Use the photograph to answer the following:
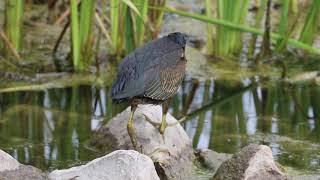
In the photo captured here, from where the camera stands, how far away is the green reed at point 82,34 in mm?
6602

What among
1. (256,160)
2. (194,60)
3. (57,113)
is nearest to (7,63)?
(57,113)

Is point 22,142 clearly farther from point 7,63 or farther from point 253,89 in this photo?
point 253,89

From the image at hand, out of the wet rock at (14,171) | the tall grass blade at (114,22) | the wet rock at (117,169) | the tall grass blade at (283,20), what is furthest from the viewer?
the tall grass blade at (283,20)

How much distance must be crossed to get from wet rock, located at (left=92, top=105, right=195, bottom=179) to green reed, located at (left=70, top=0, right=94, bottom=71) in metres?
1.65

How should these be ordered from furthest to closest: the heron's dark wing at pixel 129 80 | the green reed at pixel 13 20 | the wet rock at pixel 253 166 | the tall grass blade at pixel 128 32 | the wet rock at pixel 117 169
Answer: the tall grass blade at pixel 128 32 < the green reed at pixel 13 20 < the heron's dark wing at pixel 129 80 < the wet rock at pixel 253 166 < the wet rock at pixel 117 169

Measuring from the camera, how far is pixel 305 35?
286 inches

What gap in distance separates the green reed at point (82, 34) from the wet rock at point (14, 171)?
101 inches

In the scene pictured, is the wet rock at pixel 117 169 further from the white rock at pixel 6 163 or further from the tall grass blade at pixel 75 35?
the tall grass blade at pixel 75 35

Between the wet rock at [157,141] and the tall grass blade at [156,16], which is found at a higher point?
the tall grass blade at [156,16]

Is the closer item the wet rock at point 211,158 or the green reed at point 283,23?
the wet rock at point 211,158

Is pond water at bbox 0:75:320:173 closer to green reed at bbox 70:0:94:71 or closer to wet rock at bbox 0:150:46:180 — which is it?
green reed at bbox 70:0:94:71

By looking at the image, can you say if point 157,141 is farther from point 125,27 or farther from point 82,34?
point 125,27

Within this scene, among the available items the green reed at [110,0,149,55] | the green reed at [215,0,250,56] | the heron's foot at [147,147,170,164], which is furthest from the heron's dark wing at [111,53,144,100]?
the green reed at [215,0,250,56]

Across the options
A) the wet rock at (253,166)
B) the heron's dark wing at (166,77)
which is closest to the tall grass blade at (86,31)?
the heron's dark wing at (166,77)
